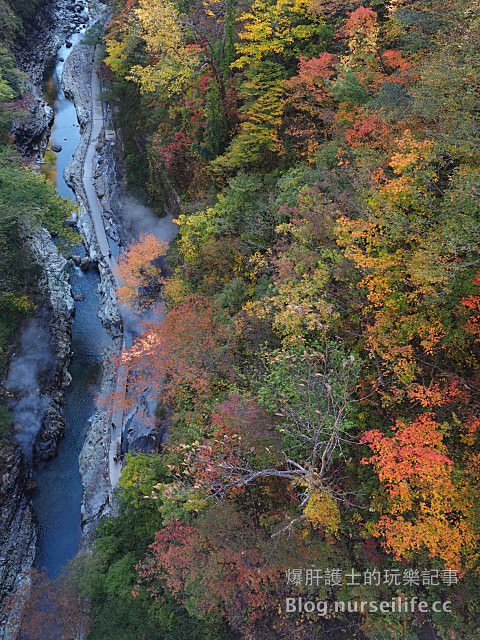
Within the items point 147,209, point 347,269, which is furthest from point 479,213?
point 147,209

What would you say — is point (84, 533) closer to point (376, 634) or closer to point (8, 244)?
point (376, 634)

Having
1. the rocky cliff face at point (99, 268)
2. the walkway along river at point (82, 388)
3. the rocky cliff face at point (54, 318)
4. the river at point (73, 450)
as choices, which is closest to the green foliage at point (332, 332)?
the rocky cliff face at point (99, 268)

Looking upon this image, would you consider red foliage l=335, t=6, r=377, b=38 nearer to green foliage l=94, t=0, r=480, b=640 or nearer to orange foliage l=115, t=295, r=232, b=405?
green foliage l=94, t=0, r=480, b=640

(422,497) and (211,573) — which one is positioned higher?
(422,497)

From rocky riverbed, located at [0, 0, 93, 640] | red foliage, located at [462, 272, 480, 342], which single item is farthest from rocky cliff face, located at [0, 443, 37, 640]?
red foliage, located at [462, 272, 480, 342]

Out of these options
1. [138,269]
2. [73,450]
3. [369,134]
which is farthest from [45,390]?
[369,134]

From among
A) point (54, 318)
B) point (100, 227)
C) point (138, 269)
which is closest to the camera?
point (54, 318)

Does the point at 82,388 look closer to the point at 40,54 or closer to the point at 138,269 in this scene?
the point at 138,269

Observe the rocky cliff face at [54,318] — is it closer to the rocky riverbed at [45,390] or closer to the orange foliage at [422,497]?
the rocky riverbed at [45,390]
